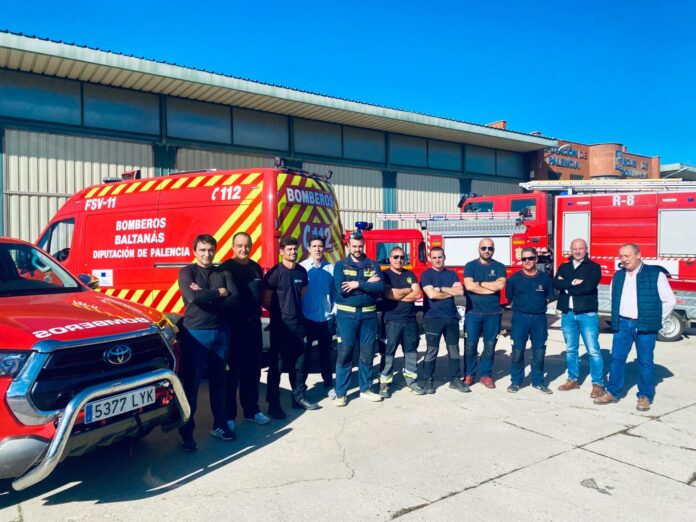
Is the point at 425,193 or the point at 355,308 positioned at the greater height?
the point at 425,193

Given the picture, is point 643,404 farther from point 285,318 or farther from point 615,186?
point 615,186

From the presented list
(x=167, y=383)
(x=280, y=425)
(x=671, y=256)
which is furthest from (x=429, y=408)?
(x=671, y=256)

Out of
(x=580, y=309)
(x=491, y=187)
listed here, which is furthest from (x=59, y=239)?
(x=491, y=187)

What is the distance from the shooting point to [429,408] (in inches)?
224

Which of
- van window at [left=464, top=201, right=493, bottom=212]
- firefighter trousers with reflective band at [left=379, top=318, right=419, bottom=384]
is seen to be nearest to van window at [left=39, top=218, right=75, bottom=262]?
firefighter trousers with reflective band at [left=379, top=318, right=419, bottom=384]

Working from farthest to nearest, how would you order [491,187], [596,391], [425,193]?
[491,187] < [425,193] < [596,391]

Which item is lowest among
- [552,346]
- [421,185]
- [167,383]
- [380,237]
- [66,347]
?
[552,346]

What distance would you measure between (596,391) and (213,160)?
11.2 metres

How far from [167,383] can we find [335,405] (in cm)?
236

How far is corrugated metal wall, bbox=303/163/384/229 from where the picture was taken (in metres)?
16.9

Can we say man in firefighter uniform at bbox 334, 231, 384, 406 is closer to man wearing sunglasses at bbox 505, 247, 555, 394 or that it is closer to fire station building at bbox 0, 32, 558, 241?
man wearing sunglasses at bbox 505, 247, 555, 394

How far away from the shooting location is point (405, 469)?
4.11m

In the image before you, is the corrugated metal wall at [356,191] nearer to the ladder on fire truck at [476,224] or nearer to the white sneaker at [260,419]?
the ladder on fire truck at [476,224]

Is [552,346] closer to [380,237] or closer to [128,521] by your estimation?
[380,237]
